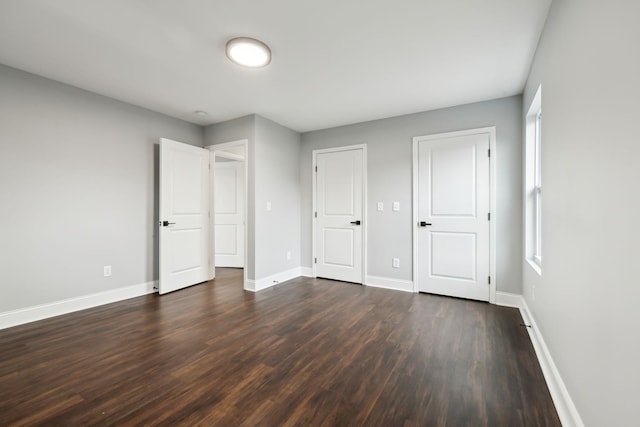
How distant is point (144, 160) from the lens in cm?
368

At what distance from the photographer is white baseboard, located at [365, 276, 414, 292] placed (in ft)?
12.5

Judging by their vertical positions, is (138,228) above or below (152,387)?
above

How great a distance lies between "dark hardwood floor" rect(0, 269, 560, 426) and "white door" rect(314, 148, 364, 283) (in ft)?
3.99

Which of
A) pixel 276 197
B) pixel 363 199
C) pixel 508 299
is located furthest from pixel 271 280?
pixel 508 299

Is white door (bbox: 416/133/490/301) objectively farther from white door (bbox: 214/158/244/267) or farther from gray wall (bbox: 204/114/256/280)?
white door (bbox: 214/158/244/267)

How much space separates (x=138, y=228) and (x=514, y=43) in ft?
15.1

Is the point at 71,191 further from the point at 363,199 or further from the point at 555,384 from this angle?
the point at 555,384

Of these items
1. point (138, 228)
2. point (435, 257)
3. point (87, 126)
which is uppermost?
point (87, 126)

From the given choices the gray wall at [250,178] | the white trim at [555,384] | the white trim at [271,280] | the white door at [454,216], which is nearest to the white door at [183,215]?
the gray wall at [250,178]

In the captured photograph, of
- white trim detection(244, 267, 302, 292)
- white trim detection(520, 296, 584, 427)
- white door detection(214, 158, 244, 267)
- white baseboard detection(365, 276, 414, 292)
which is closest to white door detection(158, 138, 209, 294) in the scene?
white trim detection(244, 267, 302, 292)

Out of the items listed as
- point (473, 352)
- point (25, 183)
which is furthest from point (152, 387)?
point (25, 183)

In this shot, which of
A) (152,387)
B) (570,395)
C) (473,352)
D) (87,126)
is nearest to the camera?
(570,395)

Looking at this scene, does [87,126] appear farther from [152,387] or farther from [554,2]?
[554,2]

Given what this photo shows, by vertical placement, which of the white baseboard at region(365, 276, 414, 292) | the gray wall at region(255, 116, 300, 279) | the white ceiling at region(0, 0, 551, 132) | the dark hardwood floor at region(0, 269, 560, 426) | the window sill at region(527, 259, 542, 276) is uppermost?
the white ceiling at region(0, 0, 551, 132)
